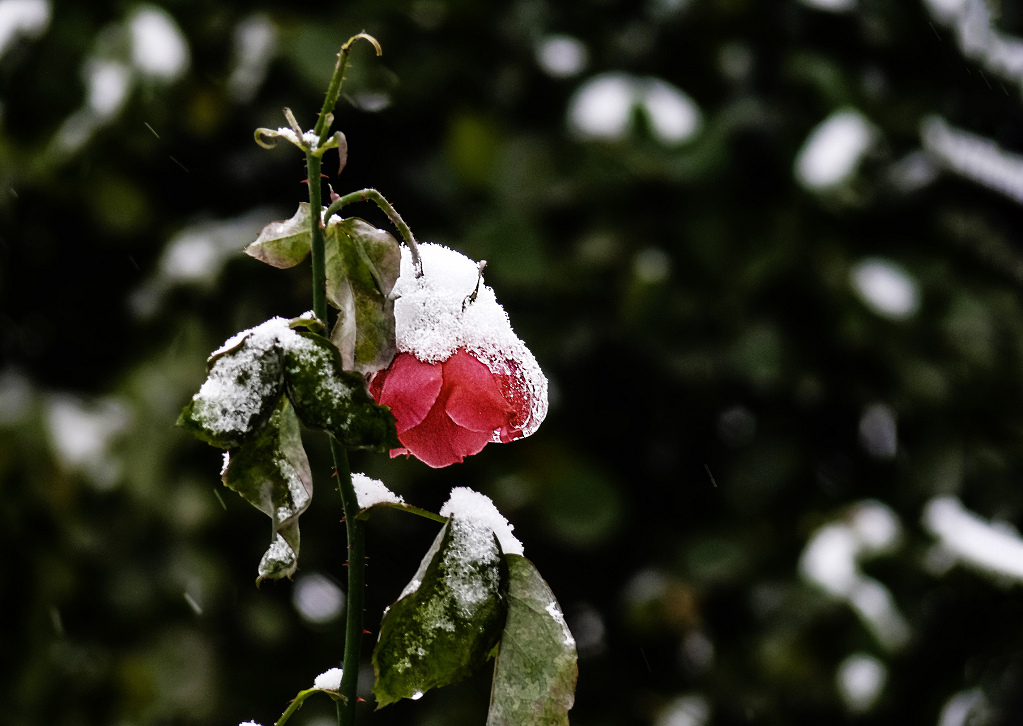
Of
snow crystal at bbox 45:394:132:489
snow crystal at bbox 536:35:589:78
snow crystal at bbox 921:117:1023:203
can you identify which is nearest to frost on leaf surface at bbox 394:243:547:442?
snow crystal at bbox 45:394:132:489

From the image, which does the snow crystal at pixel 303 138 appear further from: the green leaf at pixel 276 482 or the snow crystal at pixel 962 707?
the snow crystal at pixel 962 707

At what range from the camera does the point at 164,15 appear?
3.80 feet

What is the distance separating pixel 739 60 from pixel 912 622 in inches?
30.0

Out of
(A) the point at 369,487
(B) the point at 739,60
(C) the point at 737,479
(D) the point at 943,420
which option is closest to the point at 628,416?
(C) the point at 737,479

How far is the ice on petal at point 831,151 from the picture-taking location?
1126 millimetres

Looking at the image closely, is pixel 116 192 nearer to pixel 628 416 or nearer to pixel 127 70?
pixel 127 70

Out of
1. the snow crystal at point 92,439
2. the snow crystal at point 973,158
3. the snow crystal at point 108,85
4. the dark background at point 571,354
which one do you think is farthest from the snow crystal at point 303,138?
the snow crystal at point 973,158

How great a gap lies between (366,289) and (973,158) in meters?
1.27

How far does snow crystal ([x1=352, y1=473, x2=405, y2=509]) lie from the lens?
0.24 m

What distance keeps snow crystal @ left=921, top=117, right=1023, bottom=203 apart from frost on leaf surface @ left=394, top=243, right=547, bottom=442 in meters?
1.15

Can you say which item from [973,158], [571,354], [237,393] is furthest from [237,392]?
[973,158]

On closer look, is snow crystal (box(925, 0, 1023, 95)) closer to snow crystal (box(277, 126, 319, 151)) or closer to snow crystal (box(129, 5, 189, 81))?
snow crystal (box(129, 5, 189, 81))

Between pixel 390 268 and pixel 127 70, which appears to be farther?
pixel 127 70

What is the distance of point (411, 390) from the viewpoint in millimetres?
257
